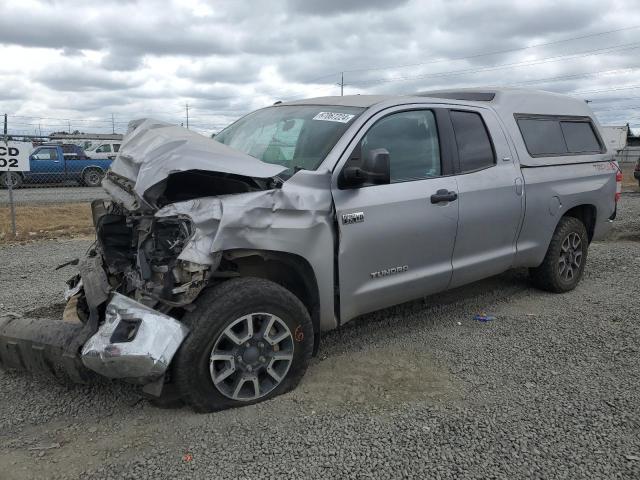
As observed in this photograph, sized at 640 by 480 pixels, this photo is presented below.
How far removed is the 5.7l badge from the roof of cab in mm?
997

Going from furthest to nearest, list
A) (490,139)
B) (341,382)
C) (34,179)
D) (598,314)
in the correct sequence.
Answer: (34,179) < (598,314) < (490,139) < (341,382)

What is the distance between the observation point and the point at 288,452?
9.30 ft

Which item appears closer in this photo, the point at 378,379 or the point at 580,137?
the point at 378,379

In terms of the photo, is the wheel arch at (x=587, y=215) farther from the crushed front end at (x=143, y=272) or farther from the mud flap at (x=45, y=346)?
the mud flap at (x=45, y=346)

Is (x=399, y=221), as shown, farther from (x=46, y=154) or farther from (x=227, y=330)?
(x=46, y=154)

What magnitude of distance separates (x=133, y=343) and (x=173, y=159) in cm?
105

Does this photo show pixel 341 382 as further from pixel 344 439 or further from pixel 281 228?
pixel 281 228

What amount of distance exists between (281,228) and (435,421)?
4.71ft

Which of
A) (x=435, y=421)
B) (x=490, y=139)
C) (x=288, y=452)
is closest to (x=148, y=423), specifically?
(x=288, y=452)

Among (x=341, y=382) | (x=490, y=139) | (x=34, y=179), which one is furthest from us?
(x=34, y=179)

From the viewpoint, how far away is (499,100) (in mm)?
5055

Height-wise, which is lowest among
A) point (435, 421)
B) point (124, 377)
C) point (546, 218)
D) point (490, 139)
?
point (435, 421)

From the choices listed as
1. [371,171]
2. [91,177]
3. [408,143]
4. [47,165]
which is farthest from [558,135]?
[47,165]

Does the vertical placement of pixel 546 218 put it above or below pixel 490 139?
below
